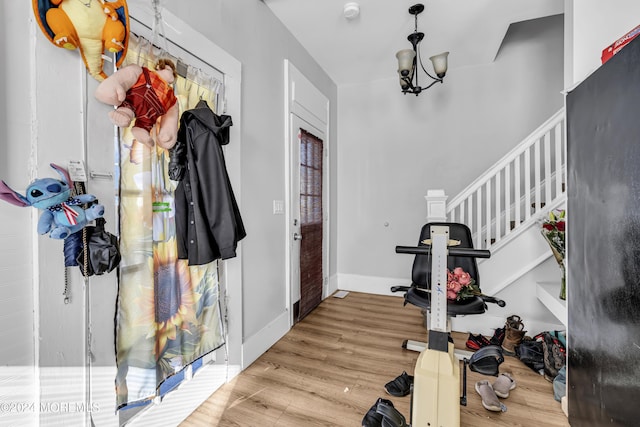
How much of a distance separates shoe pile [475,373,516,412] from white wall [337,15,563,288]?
1799 millimetres

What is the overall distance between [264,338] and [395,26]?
283cm

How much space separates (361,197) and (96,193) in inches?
119

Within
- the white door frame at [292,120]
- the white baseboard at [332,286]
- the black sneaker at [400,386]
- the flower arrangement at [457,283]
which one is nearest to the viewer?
the black sneaker at [400,386]

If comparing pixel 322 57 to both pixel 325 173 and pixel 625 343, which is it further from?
pixel 625 343

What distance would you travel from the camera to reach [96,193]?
1067mm

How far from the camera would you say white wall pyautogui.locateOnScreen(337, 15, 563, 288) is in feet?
9.79

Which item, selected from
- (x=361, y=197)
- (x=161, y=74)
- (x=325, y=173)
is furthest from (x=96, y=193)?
(x=361, y=197)

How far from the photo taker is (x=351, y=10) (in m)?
2.15

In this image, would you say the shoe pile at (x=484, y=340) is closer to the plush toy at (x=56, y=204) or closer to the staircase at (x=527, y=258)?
the staircase at (x=527, y=258)

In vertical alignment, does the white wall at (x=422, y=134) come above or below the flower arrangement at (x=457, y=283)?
above

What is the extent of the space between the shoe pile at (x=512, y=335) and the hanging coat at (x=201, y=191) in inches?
85.6

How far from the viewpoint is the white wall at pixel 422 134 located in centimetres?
298

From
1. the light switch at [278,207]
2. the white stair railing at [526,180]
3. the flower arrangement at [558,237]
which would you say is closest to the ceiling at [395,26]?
the white stair railing at [526,180]

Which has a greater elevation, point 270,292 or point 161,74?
point 161,74
